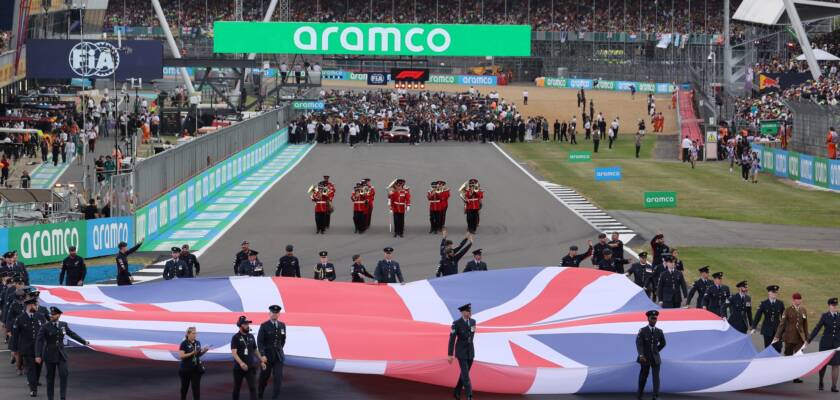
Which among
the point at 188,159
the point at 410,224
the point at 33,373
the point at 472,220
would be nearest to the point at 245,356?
the point at 33,373

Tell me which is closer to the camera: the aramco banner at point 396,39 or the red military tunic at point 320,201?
the red military tunic at point 320,201

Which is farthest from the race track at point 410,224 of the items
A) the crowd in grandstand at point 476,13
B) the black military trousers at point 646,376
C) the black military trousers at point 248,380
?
the crowd in grandstand at point 476,13

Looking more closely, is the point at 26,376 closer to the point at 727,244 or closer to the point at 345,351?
the point at 345,351

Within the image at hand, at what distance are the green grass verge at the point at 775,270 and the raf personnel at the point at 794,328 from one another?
196 inches

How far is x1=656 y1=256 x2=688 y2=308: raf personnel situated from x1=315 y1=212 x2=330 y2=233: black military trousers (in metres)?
14.1

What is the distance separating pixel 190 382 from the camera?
18734 mm

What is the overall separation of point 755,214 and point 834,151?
10003 mm

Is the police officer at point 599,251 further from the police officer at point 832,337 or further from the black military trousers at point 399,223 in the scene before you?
the black military trousers at point 399,223

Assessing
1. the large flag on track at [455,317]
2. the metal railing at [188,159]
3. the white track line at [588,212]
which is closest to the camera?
the large flag on track at [455,317]

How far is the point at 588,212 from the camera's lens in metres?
41.2

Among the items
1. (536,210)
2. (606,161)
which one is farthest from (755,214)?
(606,161)

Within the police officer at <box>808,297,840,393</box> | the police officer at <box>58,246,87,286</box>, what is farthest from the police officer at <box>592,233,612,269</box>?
the police officer at <box>58,246,87,286</box>

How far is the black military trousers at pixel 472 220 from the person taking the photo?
35825 mm

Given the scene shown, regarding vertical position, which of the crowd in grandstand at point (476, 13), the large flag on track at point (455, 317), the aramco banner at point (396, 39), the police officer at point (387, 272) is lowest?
the large flag on track at point (455, 317)
